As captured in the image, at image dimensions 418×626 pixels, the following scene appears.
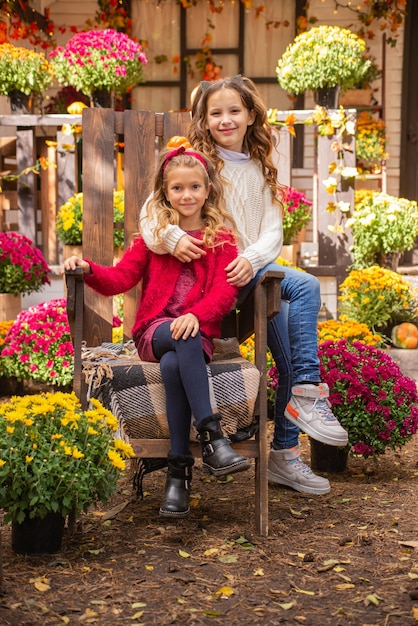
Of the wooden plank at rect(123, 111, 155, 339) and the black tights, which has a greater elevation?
the wooden plank at rect(123, 111, 155, 339)

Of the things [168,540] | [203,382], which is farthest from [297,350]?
[168,540]

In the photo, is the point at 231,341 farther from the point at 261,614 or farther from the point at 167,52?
the point at 167,52

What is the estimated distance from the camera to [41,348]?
4.68m

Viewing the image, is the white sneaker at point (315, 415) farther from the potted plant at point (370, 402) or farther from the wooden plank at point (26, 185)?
the wooden plank at point (26, 185)

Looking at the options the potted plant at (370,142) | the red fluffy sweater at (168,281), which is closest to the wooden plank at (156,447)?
the red fluffy sweater at (168,281)

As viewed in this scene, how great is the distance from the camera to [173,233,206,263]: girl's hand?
2.94m

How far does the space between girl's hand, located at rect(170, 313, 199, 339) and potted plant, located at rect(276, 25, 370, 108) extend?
384 cm

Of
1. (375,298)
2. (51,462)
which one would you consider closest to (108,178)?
(51,462)

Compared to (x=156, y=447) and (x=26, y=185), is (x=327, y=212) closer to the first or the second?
(x=26, y=185)

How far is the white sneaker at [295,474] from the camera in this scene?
3305mm

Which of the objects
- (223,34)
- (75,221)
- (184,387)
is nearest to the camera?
(184,387)

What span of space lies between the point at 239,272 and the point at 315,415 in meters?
0.58

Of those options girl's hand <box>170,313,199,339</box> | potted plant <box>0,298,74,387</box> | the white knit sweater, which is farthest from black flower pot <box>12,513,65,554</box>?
potted plant <box>0,298,74,387</box>

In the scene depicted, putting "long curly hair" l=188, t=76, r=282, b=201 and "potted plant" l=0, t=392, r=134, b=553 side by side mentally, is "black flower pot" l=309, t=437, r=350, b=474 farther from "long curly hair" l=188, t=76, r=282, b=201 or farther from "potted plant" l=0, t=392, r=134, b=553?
"potted plant" l=0, t=392, r=134, b=553
